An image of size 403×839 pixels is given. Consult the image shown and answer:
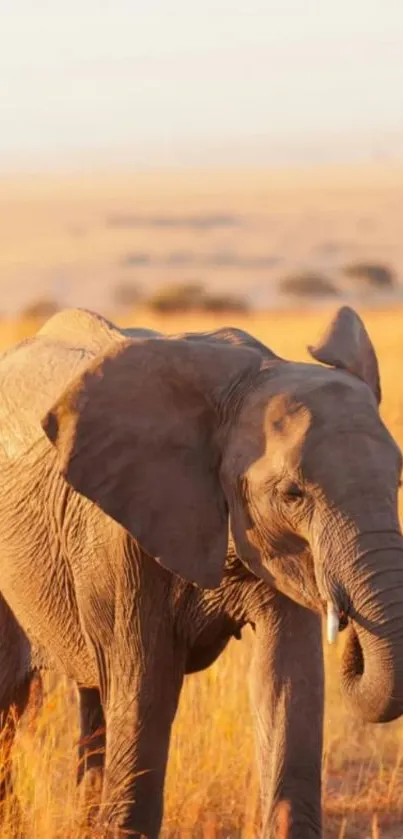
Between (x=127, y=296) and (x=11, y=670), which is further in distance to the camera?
(x=127, y=296)

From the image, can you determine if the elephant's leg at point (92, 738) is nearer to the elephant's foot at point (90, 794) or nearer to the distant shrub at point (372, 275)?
the elephant's foot at point (90, 794)

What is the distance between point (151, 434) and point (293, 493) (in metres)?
0.55

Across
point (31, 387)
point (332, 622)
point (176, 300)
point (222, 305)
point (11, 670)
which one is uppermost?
point (222, 305)

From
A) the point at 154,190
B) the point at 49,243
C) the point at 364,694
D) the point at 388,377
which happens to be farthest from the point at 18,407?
the point at 154,190

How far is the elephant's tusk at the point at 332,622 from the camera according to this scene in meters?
4.46

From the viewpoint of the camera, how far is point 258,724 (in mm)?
5418

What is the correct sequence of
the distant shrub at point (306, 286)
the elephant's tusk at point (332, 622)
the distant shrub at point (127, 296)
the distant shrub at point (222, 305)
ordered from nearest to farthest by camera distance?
the elephant's tusk at point (332, 622), the distant shrub at point (222, 305), the distant shrub at point (306, 286), the distant shrub at point (127, 296)

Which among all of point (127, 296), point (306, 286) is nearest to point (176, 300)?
point (306, 286)

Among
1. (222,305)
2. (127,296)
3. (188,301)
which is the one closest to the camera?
(188,301)

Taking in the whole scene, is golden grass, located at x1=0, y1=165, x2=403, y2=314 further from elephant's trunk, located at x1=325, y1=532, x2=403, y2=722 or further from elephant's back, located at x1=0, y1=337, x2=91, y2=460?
elephant's trunk, located at x1=325, y1=532, x2=403, y2=722

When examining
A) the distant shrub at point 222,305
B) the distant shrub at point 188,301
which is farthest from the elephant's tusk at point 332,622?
the distant shrub at point 222,305

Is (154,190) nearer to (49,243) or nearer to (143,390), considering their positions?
(49,243)

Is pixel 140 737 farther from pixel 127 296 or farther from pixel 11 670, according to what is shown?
pixel 127 296

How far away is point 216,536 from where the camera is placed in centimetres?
506
